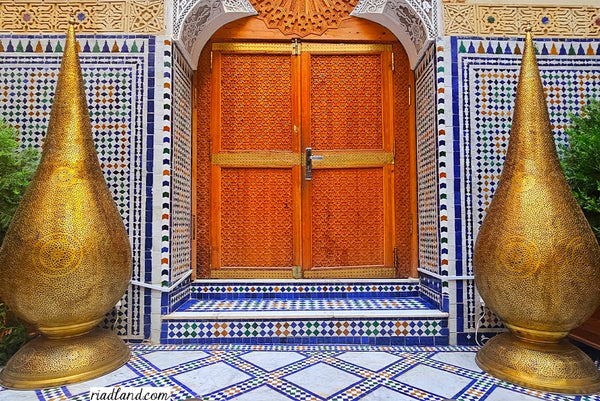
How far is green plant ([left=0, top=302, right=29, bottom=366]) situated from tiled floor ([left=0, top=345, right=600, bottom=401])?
13.9 inches

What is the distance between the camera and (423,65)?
2.71m

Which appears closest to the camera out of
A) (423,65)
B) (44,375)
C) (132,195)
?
(44,375)

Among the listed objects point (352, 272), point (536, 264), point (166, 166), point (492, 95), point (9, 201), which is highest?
point (492, 95)

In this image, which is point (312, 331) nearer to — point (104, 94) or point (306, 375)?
point (306, 375)

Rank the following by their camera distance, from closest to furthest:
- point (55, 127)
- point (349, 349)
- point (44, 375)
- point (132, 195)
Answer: point (44, 375) < point (55, 127) < point (349, 349) < point (132, 195)

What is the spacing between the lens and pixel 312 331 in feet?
7.48

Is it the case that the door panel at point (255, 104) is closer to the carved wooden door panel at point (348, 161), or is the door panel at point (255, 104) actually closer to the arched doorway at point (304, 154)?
the arched doorway at point (304, 154)

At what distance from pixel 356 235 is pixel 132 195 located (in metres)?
1.59

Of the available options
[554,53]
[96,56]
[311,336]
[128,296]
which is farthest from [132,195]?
[554,53]

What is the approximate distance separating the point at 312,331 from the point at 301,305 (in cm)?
24

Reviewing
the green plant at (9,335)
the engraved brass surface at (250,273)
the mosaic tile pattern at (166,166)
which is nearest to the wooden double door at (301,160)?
the engraved brass surface at (250,273)

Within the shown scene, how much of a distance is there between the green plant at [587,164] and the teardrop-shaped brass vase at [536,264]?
0.30 metres

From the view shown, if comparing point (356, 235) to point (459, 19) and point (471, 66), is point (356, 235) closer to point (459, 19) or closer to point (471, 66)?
point (471, 66)

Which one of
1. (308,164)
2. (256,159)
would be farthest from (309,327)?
(256,159)
